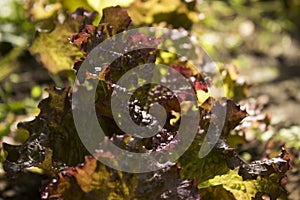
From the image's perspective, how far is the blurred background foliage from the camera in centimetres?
246

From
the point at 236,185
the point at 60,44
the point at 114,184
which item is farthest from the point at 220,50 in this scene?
the point at 114,184

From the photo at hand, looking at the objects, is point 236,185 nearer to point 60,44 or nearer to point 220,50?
point 60,44

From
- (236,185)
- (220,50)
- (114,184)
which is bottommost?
(220,50)

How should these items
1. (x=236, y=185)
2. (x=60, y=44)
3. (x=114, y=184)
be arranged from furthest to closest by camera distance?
(x=60, y=44), (x=236, y=185), (x=114, y=184)

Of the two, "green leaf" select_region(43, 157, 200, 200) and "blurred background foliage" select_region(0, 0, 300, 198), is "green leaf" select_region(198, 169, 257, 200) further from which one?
"blurred background foliage" select_region(0, 0, 300, 198)

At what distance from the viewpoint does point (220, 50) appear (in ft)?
12.0

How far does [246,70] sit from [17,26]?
134 centimetres

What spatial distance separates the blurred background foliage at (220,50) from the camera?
2457 millimetres

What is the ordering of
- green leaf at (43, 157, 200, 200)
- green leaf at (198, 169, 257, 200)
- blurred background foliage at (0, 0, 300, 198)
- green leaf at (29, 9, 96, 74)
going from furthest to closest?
1. blurred background foliage at (0, 0, 300, 198)
2. green leaf at (29, 9, 96, 74)
3. green leaf at (198, 169, 257, 200)
4. green leaf at (43, 157, 200, 200)

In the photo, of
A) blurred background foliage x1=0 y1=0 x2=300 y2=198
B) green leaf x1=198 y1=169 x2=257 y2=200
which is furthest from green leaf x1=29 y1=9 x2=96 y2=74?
green leaf x1=198 y1=169 x2=257 y2=200

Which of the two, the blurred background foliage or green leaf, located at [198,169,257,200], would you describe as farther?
the blurred background foliage

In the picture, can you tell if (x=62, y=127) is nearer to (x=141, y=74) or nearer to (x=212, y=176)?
(x=141, y=74)

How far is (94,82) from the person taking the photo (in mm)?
1931

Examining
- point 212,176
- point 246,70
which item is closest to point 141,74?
point 212,176
